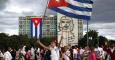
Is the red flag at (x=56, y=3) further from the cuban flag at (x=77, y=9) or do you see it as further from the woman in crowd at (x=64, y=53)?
the woman in crowd at (x=64, y=53)

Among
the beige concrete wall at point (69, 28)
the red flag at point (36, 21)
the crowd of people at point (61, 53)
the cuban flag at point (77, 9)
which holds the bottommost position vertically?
the beige concrete wall at point (69, 28)

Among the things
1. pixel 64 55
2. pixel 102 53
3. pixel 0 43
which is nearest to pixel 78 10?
pixel 64 55

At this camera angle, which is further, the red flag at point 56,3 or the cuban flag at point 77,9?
the cuban flag at point 77,9

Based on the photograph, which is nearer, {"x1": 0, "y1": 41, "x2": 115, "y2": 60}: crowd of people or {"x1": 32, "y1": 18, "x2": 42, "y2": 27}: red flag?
{"x1": 0, "y1": 41, "x2": 115, "y2": 60}: crowd of people

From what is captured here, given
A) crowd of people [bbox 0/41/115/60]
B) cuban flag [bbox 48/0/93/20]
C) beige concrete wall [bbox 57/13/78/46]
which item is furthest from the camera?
beige concrete wall [bbox 57/13/78/46]

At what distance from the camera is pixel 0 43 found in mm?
142625

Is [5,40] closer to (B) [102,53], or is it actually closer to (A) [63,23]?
(A) [63,23]

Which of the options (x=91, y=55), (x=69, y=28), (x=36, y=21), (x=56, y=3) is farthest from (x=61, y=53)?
(x=69, y=28)

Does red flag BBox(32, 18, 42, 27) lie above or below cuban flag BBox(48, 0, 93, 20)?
below

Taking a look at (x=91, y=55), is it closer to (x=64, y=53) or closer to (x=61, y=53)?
(x=64, y=53)

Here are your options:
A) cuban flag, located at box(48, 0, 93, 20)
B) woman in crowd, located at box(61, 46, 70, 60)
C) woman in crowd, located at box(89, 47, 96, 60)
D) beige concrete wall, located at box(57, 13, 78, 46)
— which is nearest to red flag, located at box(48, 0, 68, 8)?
cuban flag, located at box(48, 0, 93, 20)

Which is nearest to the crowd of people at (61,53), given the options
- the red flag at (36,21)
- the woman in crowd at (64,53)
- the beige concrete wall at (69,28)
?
the woman in crowd at (64,53)

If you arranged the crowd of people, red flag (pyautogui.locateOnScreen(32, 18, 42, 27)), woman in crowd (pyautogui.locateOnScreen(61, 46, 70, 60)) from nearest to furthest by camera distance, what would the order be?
the crowd of people < woman in crowd (pyautogui.locateOnScreen(61, 46, 70, 60)) < red flag (pyautogui.locateOnScreen(32, 18, 42, 27))

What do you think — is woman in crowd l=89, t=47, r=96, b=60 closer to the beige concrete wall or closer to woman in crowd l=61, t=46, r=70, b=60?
woman in crowd l=61, t=46, r=70, b=60
